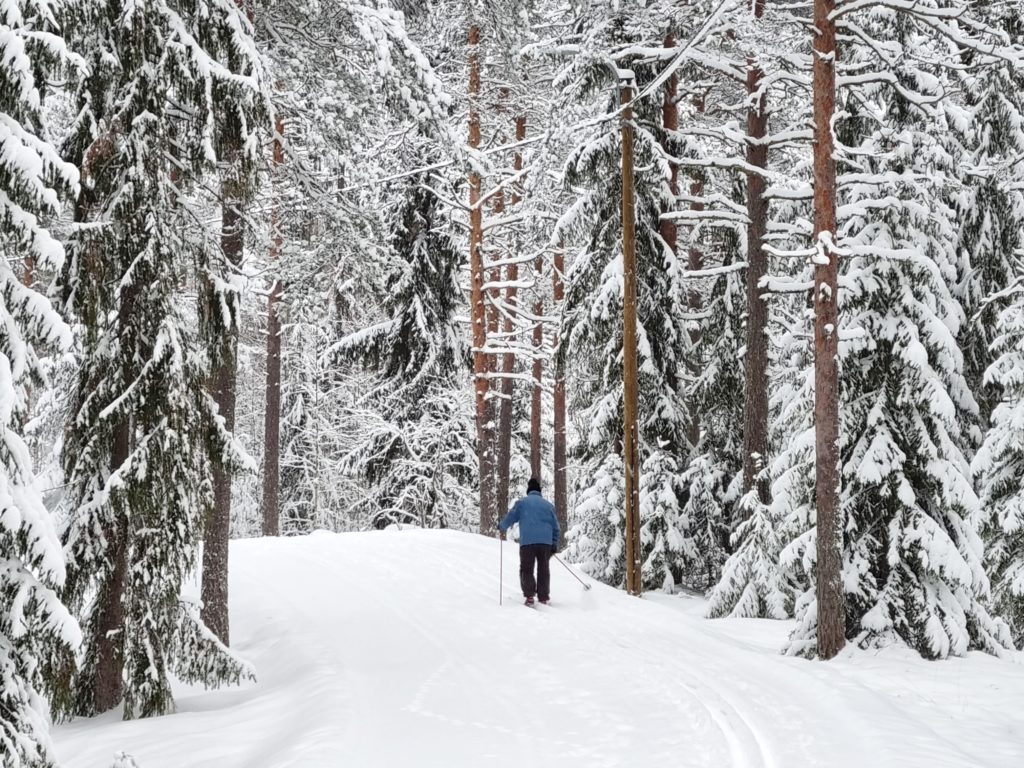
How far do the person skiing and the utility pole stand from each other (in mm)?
1941

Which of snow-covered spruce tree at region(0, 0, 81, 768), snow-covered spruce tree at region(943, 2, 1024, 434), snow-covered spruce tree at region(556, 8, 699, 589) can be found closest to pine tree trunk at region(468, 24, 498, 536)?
snow-covered spruce tree at region(556, 8, 699, 589)

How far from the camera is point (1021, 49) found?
1137 cm

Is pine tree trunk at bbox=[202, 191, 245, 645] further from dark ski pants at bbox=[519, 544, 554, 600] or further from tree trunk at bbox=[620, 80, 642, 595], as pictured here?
tree trunk at bbox=[620, 80, 642, 595]

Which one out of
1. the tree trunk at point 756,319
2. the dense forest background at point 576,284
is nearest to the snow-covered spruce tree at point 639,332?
the dense forest background at point 576,284

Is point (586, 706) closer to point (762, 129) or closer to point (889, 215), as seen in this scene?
point (889, 215)

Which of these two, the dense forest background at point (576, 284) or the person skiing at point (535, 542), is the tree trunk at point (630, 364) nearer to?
the dense forest background at point (576, 284)

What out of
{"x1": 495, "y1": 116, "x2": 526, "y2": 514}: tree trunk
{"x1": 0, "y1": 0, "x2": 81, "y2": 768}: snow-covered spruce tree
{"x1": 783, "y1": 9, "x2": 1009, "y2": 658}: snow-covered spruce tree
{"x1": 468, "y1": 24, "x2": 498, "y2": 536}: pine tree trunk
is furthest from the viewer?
{"x1": 495, "y1": 116, "x2": 526, "y2": 514}: tree trunk

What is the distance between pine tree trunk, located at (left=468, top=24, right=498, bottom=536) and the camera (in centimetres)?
2188

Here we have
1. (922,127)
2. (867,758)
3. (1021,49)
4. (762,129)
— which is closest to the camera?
(867,758)

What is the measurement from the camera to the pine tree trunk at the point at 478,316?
21.9 meters

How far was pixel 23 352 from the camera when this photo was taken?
19.1 ft

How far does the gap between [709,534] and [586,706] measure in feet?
34.4

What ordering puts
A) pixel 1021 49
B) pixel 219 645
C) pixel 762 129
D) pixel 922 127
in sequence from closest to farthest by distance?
pixel 219 645, pixel 1021 49, pixel 922 127, pixel 762 129

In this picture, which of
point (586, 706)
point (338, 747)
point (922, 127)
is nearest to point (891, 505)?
point (586, 706)
